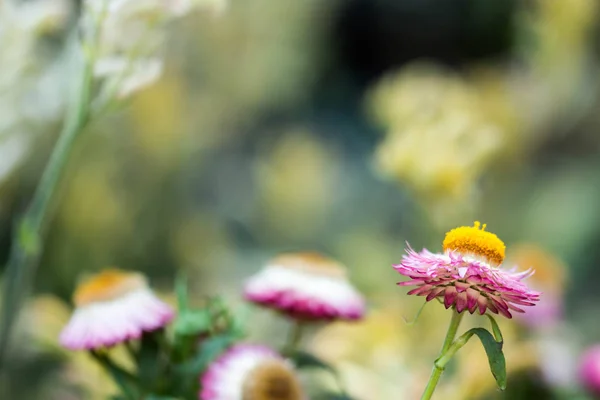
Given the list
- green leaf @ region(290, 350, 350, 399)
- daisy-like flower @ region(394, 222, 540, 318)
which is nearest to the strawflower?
daisy-like flower @ region(394, 222, 540, 318)

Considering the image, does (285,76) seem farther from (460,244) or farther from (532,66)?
(460,244)

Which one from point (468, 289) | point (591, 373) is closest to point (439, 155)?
point (591, 373)

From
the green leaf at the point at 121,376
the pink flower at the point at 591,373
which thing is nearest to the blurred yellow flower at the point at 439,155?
the pink flower at the point at 591,373

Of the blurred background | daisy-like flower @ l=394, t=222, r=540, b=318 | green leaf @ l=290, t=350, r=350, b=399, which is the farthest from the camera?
the blurred background

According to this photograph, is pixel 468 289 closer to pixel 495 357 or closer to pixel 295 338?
pixel 495 357

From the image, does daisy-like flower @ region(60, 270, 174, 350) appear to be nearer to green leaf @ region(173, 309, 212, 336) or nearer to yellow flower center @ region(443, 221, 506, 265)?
green leaf @ region(173, 309, 212, 336)

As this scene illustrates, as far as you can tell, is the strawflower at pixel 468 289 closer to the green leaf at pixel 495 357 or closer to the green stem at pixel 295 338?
the green leaf at pixel 495 357

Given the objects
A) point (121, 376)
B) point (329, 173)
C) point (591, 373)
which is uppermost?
point (329, 173)
